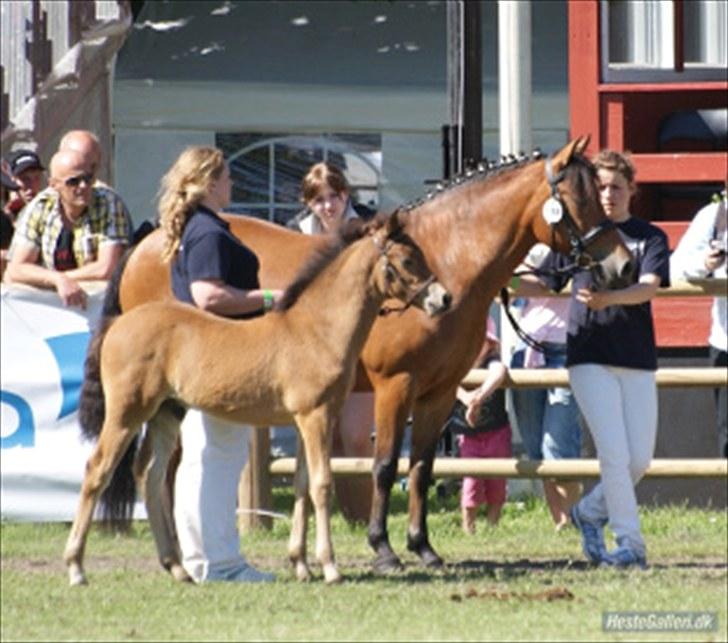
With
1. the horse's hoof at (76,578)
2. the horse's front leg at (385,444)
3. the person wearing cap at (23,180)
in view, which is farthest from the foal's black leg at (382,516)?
the person wearing cap at (23,180)

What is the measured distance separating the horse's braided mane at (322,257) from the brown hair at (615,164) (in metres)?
1.34

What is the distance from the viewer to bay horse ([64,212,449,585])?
11094mm

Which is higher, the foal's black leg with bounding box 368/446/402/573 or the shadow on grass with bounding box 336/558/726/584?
the foal's black leg with bounding box 368/446/402/573

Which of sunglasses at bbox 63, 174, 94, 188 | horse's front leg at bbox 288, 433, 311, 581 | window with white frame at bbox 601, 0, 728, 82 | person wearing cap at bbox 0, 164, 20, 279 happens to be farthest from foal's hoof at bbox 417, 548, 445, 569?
window with white frame at bbox 601, 0, 728, 82

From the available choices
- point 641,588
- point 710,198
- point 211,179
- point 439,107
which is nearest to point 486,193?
point 211,179

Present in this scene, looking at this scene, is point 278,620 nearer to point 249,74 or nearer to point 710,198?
point 710,198

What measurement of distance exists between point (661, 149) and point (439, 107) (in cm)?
292

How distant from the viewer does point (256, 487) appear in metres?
14.0

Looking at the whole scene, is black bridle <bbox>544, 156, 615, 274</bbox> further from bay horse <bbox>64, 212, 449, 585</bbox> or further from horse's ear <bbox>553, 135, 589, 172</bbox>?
bay horse <bbox>64, 212, 449, 585</bbox>

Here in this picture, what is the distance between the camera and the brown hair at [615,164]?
1209 centimetres

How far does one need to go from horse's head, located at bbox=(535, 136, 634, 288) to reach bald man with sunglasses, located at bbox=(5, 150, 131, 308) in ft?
8.00

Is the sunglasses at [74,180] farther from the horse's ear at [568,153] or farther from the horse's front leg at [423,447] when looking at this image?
the horse's ear at [568,153]

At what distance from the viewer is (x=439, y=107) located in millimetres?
19828

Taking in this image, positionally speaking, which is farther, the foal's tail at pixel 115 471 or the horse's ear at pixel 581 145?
the horse's ear at pixel 581 145
